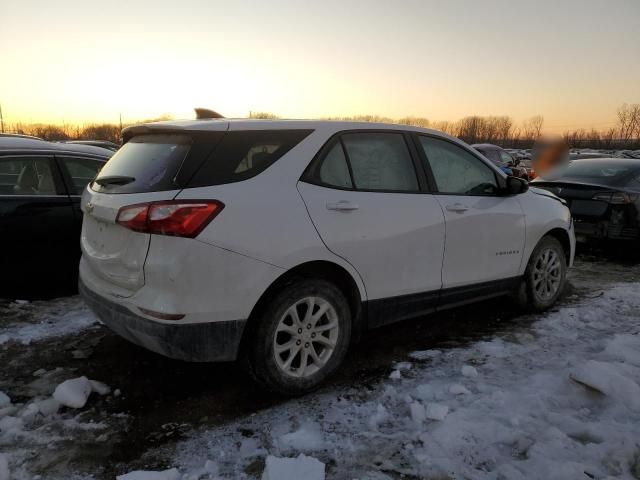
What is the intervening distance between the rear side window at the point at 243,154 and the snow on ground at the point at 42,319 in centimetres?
229

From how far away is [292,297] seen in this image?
9.70ft

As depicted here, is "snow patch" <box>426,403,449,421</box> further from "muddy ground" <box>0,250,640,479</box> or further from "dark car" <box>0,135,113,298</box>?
"dark car" <box>0,135,113,298</box>

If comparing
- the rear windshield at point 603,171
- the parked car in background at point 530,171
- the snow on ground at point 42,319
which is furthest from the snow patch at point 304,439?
the parked car in background at point 530,171

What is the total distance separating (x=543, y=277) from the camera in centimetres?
480

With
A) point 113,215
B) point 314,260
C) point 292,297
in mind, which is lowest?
point 292,297

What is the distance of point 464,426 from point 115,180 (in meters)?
2.48

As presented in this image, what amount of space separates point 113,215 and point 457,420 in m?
2.25

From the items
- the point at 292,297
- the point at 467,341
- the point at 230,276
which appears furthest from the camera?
the point at 467,341

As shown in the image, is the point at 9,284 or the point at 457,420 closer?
the point at 457,420

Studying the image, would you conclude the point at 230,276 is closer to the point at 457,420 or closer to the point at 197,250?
the point at 197,250

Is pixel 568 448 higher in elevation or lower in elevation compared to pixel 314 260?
lower

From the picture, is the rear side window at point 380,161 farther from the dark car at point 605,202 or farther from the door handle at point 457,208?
the dark car at point 605,202

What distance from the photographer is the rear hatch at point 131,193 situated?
2.76 metres

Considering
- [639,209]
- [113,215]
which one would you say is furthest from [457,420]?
[639,209]
